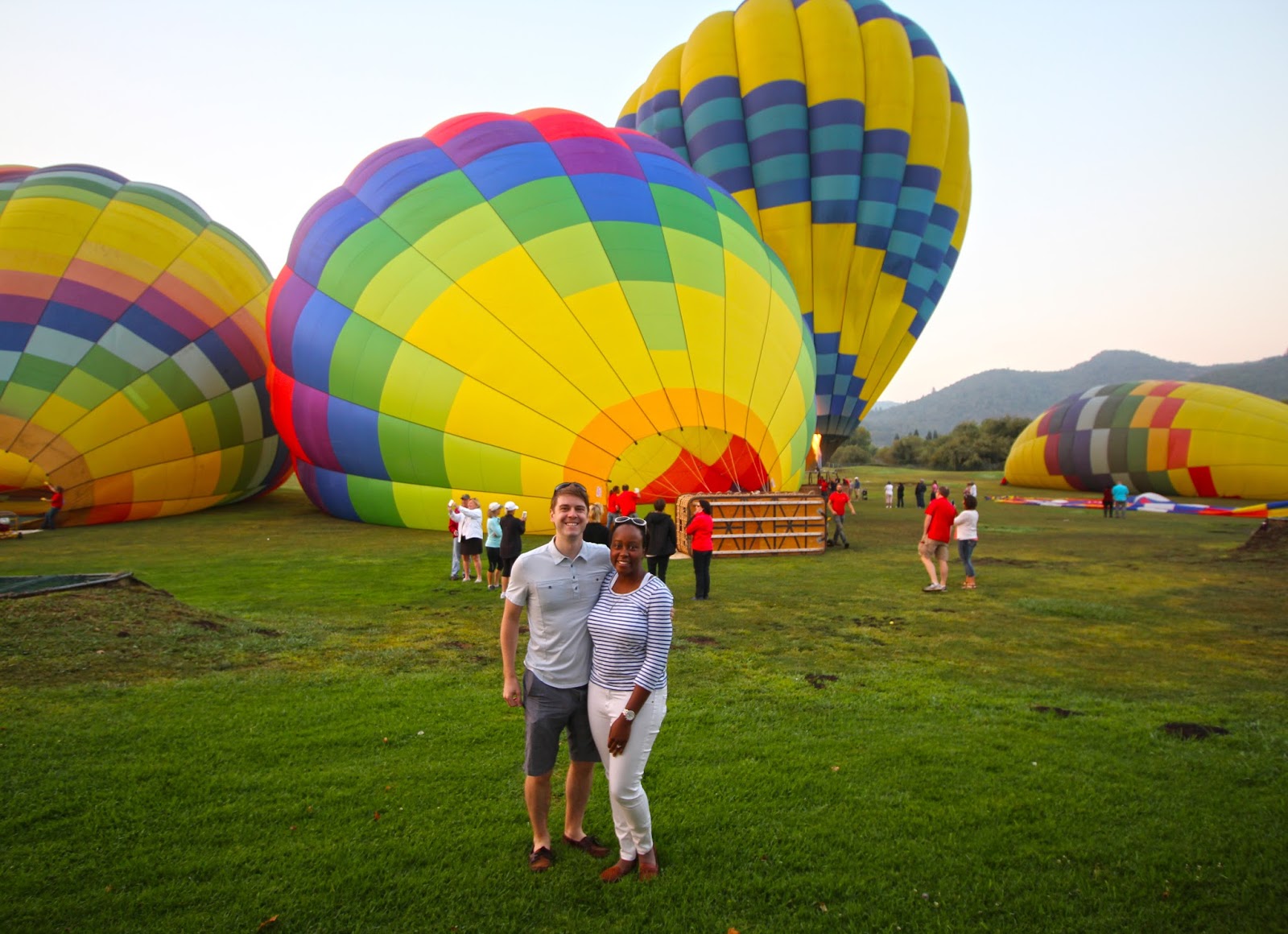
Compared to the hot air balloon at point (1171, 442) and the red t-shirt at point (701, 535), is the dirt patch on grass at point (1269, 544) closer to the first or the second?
the red t-shirt at point (701, 535)

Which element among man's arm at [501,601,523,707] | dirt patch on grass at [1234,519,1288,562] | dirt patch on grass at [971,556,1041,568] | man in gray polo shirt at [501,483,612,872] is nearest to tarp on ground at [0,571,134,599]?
man's arm at [501,601,523,707]

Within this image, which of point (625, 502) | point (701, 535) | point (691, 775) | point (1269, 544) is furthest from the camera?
point (1269, 544)

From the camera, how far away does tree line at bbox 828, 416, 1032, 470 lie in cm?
5578

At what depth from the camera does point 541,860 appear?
295 cm

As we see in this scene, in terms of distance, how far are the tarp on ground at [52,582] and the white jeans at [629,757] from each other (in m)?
5.80

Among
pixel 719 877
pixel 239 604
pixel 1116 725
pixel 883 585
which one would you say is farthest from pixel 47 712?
pixel 883 585

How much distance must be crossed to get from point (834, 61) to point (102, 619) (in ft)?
58.6

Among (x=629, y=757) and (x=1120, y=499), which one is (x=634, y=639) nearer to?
(x=629, y=757)

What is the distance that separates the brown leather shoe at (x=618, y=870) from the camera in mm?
2896

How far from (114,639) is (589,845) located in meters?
4.55

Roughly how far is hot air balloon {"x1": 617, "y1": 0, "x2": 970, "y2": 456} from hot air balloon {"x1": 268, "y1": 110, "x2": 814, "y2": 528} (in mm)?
5095

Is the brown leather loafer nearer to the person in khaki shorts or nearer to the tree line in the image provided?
the person in khaki shorts

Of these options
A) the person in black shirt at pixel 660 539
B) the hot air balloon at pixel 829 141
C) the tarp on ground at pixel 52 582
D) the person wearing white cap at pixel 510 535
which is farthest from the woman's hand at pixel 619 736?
the hot air balloon at pixel 829 141

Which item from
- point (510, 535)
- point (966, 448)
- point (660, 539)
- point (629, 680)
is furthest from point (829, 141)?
point (966, 448)
